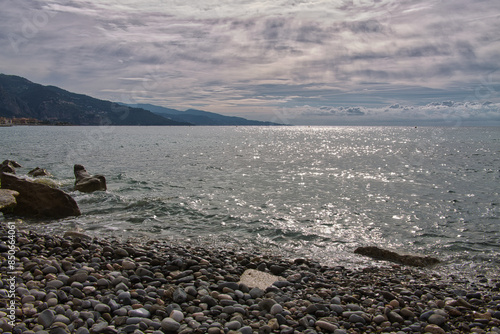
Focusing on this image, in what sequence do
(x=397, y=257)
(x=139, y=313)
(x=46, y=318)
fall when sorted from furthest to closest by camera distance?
(x=397, y=257) < (x=139, y=313) < (x=46, y=318)

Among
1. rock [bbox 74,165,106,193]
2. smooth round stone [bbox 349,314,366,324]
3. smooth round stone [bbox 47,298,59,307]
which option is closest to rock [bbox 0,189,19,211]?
rock [bbox 74,165,106,193]

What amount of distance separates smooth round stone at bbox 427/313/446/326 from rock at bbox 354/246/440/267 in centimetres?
486

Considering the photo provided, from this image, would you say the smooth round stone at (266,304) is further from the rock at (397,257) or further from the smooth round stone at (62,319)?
the rock at (397,257)

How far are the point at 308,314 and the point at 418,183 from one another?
2967cm

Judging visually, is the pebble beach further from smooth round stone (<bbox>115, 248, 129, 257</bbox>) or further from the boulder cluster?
the boulder cluster

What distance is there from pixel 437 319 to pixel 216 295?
5.39 metres

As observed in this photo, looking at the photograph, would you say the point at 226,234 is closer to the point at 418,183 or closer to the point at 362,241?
the point at 362,241

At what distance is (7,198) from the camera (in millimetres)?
16438

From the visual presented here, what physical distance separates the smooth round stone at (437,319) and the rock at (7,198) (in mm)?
18465

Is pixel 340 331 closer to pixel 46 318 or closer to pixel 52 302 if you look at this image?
pixel 46 318

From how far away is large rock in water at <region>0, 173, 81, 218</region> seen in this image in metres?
18.0

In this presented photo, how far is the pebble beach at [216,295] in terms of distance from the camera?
22.6ft

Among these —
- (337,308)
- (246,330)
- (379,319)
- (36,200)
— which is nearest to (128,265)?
(246,330)

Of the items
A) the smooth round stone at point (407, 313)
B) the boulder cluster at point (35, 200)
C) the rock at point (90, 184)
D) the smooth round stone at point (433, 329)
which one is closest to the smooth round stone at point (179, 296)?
the smooth round stone at point (407, 313)
